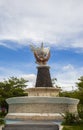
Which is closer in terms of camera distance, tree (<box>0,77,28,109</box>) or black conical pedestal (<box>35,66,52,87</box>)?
black conical pedestal (<box>35,66,52,87</box>)

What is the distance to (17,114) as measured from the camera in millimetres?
25891

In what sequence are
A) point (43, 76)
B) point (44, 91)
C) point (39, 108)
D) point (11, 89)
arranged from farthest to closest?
point (11, 89) < point (43, 76) < point (44, 91) < point (39, 108)

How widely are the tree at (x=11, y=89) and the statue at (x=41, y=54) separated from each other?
1121 centimetres

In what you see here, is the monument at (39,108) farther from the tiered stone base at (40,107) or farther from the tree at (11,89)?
the tree at (11,89)

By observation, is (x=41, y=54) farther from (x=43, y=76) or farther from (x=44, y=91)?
(x=44, y=91)

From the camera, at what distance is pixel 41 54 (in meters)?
31.4

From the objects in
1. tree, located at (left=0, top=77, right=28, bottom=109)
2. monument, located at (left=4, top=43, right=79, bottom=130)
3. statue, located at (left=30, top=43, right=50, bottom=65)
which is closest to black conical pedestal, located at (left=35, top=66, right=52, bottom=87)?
statue, located at (left=30, top=43, right=50, bottom=65)

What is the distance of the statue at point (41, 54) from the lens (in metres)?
31.1

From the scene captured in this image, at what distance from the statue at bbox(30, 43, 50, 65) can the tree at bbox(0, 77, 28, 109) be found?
36.8 ft

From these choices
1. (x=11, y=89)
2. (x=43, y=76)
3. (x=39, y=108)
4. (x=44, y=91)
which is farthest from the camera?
(x=11, y=89)

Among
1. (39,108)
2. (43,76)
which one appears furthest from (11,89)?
(39,108)

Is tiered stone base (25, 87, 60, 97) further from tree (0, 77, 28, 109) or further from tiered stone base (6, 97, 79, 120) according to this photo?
tree (0, 77, 28, 109)

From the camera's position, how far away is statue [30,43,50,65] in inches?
1226

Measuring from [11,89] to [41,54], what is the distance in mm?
12395
